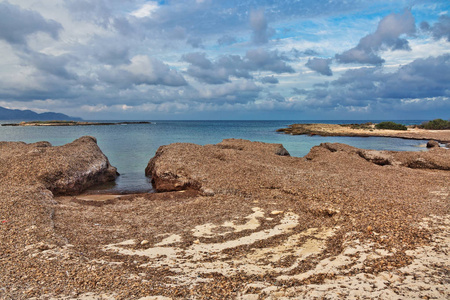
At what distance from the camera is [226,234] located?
8305 mm

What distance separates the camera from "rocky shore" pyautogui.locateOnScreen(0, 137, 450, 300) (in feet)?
17.5

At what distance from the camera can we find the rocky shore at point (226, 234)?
210 inches

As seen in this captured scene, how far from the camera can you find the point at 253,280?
5.58 m

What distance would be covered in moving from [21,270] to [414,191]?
13.2 metres

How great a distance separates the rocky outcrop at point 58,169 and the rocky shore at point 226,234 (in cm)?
8

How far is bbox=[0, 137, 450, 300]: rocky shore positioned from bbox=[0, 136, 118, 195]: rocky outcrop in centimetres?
8

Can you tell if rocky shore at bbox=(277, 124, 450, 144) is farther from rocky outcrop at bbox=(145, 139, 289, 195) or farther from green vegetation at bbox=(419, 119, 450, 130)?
rocky outcrop at bbox=(145, 139, 289, 195)

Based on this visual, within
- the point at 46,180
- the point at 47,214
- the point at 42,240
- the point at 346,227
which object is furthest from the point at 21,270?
the point at 46,180

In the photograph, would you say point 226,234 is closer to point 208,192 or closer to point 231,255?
point 231,255

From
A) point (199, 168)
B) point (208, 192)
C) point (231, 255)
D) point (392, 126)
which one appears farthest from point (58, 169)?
point (392, 126)

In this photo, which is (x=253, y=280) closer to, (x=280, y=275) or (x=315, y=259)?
(x=280, y=275)

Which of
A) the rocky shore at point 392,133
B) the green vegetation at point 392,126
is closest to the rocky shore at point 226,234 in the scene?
the rocky shore at point 392,133

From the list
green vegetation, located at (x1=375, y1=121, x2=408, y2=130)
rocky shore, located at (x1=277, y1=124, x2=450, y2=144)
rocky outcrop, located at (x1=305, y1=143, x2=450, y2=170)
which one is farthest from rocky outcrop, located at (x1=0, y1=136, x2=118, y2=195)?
green vegetation, located at (x1=375, y1=121, x2=408, y2=130)

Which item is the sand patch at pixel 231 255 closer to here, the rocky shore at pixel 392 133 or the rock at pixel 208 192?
A: the rock at pixel 208 192
